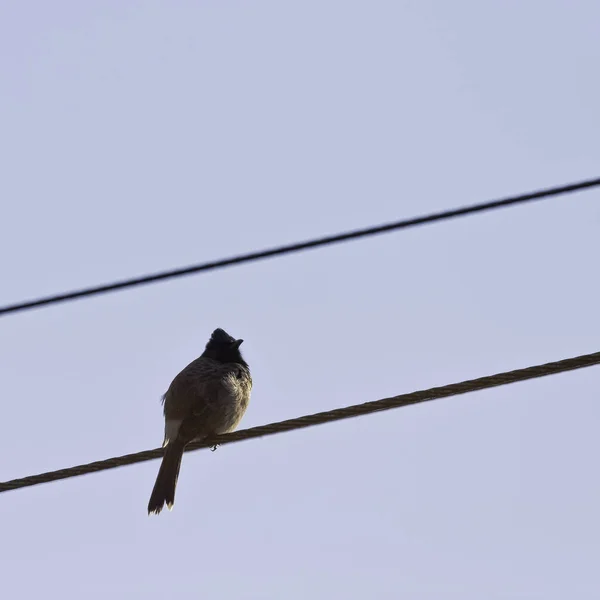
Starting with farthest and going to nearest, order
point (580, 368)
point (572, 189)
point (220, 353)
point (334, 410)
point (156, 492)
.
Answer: point (220, 353) < point (156, 492) < point (334, 410) < point (580, 368) < point (572, 189)

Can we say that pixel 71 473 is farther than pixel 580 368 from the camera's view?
Yes

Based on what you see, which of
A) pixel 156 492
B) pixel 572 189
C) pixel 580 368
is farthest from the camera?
pixel 156 492

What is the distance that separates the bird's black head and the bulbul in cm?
38

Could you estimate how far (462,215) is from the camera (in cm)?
560

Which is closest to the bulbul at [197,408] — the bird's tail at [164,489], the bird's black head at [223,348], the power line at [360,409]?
the bird's tail at [164,489]

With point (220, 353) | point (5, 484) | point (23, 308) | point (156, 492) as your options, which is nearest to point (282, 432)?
point (5, 484)

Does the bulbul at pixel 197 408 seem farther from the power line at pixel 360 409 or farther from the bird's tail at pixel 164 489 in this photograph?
the power line at pixel 360 409

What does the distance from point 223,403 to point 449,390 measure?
4424mm

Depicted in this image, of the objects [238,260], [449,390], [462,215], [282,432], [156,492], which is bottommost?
[156,492]

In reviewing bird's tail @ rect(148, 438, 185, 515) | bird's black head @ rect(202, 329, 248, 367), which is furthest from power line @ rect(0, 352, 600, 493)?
bird's black head @ rect(202, 329, 248, 367)

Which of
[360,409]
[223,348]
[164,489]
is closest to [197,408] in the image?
[164,489]

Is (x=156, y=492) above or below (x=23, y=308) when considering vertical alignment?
below

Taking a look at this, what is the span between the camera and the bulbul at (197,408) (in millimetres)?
10109

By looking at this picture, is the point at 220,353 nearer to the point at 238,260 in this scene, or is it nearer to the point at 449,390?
the point at 449,390
